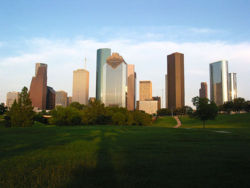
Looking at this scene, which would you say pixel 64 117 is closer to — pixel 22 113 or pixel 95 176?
pixel 22 113

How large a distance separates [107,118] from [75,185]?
225ft

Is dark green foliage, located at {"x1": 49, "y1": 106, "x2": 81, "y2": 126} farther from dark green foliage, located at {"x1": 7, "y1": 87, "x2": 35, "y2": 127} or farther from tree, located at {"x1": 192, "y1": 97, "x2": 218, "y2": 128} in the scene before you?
tree, located at {"x1": 192, "y1": 97, "x2": 218, "y2": 128}

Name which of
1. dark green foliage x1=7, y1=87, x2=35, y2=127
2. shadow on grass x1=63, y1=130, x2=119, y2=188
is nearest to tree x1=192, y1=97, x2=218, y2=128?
dark green foliage x1=7, y1=87, x2=35, y2=127

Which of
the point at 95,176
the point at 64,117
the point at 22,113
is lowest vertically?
the point at 64,117

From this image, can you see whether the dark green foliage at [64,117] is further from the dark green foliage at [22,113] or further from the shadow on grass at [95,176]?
the shadow on grass at [95,176]

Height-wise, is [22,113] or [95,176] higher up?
[22,113]

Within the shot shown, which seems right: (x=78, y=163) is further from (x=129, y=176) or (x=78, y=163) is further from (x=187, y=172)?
(x=187, y=172)

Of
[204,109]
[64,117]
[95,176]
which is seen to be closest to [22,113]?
[64,117]

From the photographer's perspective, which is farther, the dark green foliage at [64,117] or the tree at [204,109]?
the dark green foliage at [64,117]

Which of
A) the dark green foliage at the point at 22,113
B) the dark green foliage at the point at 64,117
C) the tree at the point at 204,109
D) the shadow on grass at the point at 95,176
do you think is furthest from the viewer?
the dark green foliage at the point at 64,117

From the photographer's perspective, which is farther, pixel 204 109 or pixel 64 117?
pixel 64 117

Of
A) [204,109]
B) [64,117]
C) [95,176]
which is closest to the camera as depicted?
[95,176]

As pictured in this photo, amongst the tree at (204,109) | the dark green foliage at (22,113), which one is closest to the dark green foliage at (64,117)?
the dark green foliage at (22,113)

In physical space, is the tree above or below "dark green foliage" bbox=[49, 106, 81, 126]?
above
